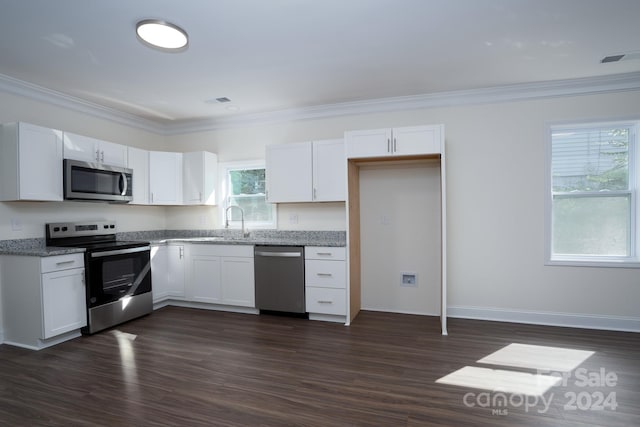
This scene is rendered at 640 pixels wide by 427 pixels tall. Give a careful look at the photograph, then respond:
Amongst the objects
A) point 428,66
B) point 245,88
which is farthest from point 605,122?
point 245,88

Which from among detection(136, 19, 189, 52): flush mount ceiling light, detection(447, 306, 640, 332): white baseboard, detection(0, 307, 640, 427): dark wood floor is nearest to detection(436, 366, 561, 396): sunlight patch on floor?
detection(0, 307, 640, 427): dark wood floor

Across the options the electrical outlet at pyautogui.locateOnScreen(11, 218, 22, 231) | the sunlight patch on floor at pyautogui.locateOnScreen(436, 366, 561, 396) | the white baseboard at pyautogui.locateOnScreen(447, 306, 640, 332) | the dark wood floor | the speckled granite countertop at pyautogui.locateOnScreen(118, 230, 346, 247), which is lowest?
the dark wood floor

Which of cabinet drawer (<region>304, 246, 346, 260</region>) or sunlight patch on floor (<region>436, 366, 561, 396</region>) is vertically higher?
cabinet drawer (<region>304, 246, 346, 260</region>)

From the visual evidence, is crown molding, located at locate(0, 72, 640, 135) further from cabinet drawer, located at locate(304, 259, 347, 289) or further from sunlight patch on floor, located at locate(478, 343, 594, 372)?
sunlight patch on floor, located at locate(478, 343, 594, 372)

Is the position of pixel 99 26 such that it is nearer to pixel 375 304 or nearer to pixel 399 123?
pixel 399 123

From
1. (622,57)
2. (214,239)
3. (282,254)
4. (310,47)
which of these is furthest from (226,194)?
(622,57)

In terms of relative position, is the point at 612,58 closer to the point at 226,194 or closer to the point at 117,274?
the point at 226,194

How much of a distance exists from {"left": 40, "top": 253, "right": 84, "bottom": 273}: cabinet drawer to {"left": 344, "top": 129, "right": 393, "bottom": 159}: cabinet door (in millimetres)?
2921

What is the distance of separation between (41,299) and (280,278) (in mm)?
2224

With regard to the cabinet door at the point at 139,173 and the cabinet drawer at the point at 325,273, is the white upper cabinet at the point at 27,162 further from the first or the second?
the cabinet drawer at the point at 325,273

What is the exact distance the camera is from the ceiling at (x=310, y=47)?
220 cm

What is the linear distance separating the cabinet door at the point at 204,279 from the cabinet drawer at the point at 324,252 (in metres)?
1.22

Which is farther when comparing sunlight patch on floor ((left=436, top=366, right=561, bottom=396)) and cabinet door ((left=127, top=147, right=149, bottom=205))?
cabinet door ((left=127, top=147, right=149, bottom=205))

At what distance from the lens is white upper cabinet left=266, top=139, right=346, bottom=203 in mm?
3871
